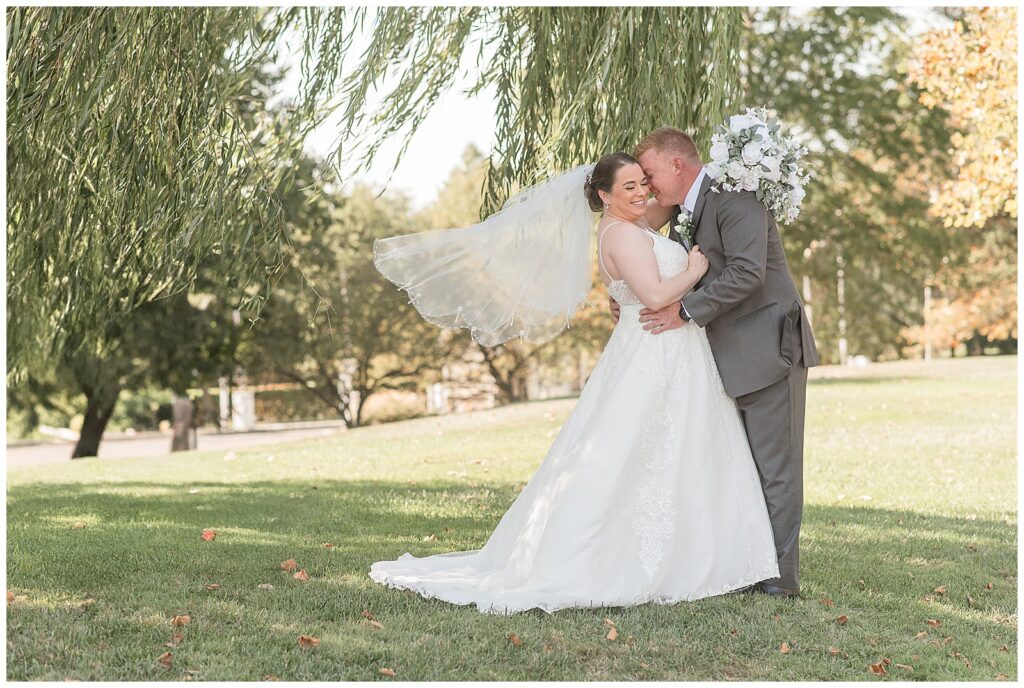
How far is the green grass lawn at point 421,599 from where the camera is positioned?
147 inches

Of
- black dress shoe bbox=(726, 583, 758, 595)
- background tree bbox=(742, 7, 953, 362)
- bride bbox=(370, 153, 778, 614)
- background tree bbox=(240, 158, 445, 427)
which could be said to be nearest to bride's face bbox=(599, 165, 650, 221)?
bride bbox=(370, 153, 778, 614)

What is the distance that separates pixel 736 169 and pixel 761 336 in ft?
2.56

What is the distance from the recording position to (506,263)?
498 centimetres

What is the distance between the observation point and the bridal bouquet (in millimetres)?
4652

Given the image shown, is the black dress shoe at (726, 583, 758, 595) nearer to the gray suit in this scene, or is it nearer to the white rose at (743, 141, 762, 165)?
the gray suit

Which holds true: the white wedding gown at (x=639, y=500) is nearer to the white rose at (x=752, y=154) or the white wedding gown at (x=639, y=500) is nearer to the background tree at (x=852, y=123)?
the white rose at (x=752, y=154)

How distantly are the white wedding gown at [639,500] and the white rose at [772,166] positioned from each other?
547mm

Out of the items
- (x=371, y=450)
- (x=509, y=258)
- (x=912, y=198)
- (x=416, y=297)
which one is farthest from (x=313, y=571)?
(x=912, y=198)

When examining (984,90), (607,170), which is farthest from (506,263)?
(984,90)

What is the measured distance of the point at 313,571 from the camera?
202 inches

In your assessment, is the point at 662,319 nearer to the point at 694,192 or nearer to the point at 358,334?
the point at 694,192

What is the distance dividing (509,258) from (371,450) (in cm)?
745

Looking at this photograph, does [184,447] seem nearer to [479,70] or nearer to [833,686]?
[479,70]

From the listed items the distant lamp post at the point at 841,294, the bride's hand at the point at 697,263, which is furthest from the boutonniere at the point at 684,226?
the distant lamp post at the point at 841,294
